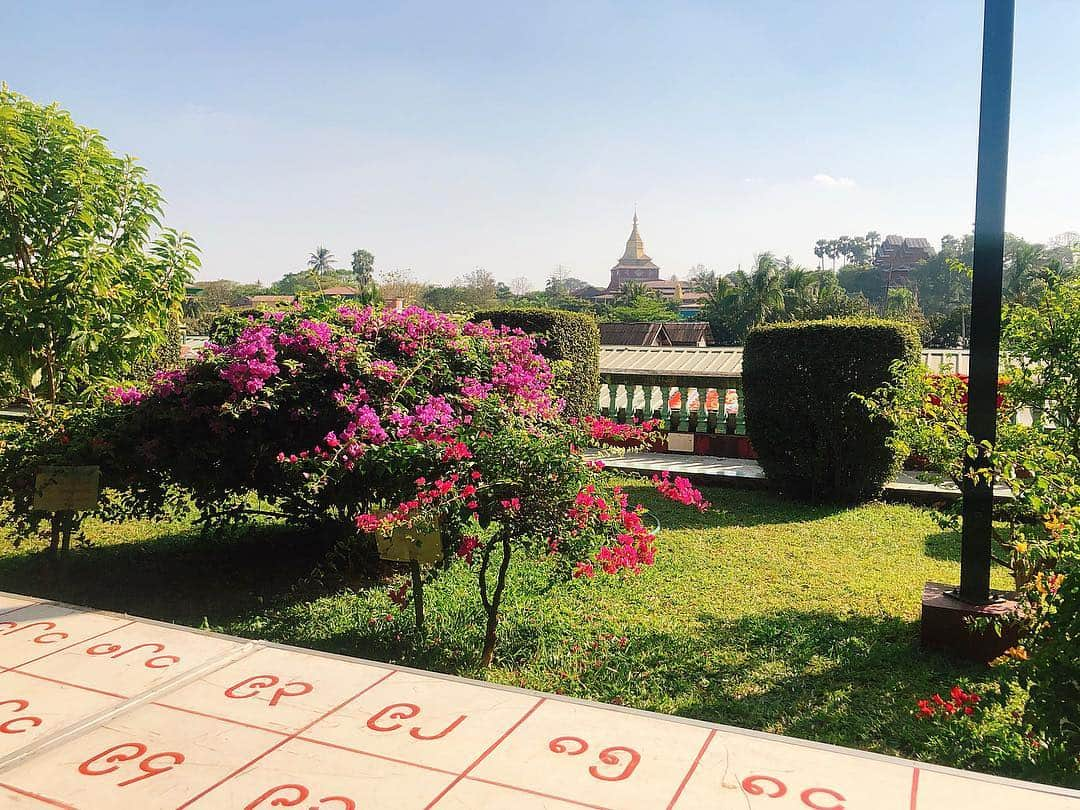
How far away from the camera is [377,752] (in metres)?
2.16

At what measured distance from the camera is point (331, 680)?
8.68 ft

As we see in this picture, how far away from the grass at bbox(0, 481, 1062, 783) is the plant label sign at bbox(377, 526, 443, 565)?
51cm

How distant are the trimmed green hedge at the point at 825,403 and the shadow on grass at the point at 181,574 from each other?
3.69 meters

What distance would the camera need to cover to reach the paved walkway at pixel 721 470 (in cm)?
642

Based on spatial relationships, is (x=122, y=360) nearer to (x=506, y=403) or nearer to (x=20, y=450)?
(x=20, y=450)

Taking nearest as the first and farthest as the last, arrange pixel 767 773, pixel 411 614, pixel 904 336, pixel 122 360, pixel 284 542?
1. pixel 767 773
2. pixel 411 614
3. pixel 122 360
4. pixel 284 542
5. pixel 904 336

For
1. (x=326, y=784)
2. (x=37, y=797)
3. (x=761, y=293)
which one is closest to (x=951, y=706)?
(x=326, y=784)

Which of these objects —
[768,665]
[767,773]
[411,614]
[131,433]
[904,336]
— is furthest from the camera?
[904,336]

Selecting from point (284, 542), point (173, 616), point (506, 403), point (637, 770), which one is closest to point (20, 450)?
point (173, 616)

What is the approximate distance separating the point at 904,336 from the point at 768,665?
3.74m

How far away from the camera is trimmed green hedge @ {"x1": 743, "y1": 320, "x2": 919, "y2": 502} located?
612cm

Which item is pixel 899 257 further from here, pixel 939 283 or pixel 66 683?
pixel 66 683

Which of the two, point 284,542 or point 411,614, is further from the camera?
point 284,542

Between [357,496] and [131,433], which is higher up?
[131,433]
